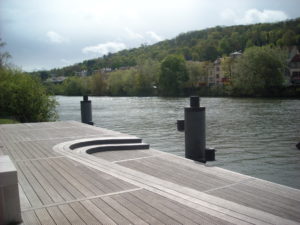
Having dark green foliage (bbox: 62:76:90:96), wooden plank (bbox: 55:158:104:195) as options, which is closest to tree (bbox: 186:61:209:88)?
dark green foliage (bbox: 62:76:90:96)

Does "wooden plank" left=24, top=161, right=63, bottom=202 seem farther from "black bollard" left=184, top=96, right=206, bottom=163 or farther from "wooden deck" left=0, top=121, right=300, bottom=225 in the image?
"black bollard" left=184, top=96, right=206, bottom=163

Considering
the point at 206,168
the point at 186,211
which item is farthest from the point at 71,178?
the point at 206,168

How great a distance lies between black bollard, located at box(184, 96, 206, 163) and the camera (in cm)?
657

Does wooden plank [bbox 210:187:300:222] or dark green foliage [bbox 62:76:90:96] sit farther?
dark green foliage [bbox 62:76:90:96]

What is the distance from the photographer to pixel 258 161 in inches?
433

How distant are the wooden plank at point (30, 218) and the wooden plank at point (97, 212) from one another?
0.58 m

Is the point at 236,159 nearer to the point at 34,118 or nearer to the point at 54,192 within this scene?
the point at 54,192

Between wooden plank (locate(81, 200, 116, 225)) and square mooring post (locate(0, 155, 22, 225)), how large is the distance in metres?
0.78

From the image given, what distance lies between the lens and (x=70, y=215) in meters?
3.77

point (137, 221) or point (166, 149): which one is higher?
point (137, 221)

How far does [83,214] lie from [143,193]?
3.10ft

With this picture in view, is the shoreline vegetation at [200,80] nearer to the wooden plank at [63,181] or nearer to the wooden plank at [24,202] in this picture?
the wooden plank at [63,181]

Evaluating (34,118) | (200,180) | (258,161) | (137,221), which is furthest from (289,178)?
(34,118)

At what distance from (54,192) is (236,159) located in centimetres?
796
